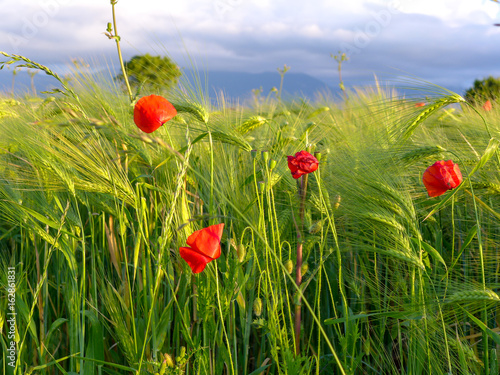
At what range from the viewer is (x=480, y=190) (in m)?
1.16

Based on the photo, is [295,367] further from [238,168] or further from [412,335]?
[238,168]

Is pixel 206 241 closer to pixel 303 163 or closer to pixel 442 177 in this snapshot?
pixel 303 163

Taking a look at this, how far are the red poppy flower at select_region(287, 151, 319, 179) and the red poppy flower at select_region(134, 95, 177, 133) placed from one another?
27 centimetres

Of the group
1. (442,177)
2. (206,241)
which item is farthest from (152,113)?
(442,177)

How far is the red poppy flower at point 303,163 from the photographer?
0.83 metres

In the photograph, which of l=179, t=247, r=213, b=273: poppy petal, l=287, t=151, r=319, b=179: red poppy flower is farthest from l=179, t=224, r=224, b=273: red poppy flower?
l=287, t=151, r=319, b=179: red poppy flower

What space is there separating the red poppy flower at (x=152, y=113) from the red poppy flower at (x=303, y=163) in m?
0.27

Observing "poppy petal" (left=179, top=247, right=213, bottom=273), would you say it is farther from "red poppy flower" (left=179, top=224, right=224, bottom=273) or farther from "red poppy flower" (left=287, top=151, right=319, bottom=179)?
"red poppy flower" (left=287, top=151, right=319, bottom=179)

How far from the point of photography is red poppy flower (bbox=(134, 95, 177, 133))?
87cm

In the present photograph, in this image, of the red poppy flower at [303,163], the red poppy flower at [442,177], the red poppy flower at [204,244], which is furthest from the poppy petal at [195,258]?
the red poppy flower at [442,177]

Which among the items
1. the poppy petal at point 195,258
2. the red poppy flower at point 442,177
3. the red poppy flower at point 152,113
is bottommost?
the poppy petal at point 195,258

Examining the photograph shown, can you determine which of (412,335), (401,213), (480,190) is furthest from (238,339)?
(480,190)

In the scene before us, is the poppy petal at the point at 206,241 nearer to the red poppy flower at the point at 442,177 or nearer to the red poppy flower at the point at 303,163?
the red poppy flower at the point at 303,163

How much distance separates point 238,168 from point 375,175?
0.42 m
